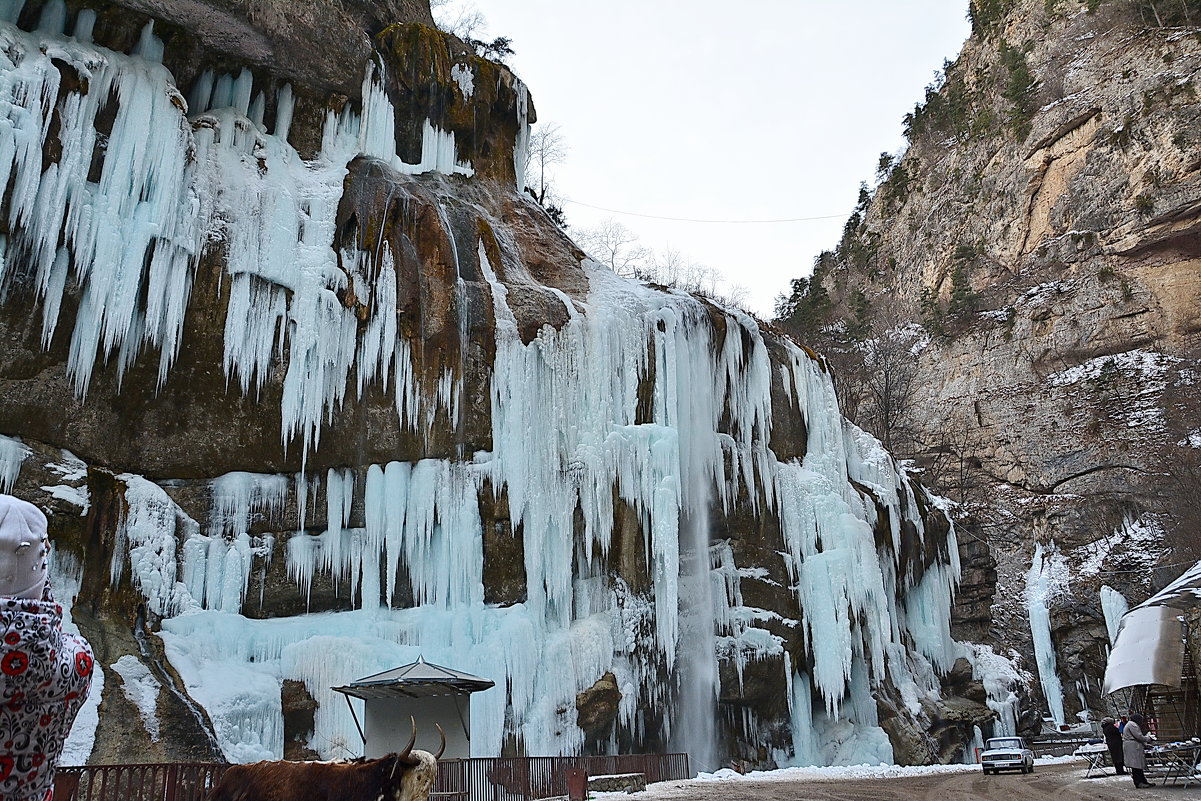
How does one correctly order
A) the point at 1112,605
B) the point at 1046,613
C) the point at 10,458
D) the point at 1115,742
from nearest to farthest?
the point at 10,458 < the point at 1115,742 < the point at 1112,605 < the point at 1046,613

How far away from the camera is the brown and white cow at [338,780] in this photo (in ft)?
19.9

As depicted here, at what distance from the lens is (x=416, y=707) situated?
1058cm

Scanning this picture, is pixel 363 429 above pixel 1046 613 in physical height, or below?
above

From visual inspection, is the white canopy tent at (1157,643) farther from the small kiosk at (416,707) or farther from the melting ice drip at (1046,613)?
the melting ice drip at (1046,613)

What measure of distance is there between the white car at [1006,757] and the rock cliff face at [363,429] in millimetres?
2938

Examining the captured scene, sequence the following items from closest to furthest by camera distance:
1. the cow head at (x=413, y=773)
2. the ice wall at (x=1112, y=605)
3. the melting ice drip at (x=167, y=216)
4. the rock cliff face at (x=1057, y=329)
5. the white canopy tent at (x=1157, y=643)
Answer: the cow head at (x=413, y=773)
the white canopy tent at (x=1157, y=643)
the melting ice drip at (x=167, y=216)
the ice wall at (x=1112, y=605)
the rock cliff face at (x=1057, y=329)

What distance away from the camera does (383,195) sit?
18.9 metres

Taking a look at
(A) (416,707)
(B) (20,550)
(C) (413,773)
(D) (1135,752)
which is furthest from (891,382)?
(B) (20,550)

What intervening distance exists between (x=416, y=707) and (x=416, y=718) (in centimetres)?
13

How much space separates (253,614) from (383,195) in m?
8.45

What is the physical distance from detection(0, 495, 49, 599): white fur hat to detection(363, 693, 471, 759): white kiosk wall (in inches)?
349

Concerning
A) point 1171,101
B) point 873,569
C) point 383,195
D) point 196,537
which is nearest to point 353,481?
point 196,537

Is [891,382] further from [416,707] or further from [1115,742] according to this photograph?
[416,707]

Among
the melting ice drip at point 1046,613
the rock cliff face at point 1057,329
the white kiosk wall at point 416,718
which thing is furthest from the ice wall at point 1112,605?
the white kiosk wall at point 416,718
